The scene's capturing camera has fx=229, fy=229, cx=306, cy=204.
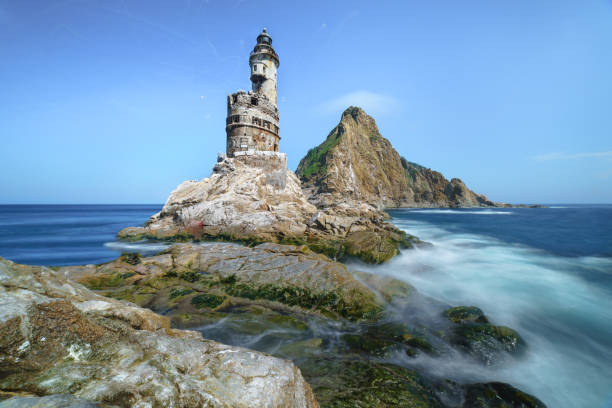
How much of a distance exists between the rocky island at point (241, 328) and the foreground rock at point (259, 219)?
0.45 feet

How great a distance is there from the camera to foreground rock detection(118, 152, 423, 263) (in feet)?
47.7

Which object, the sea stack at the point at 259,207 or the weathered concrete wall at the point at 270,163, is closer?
the sea stack at the point at 259,207

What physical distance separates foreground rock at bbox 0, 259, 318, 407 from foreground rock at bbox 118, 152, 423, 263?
1079cm

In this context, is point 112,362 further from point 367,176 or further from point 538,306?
point 367,176

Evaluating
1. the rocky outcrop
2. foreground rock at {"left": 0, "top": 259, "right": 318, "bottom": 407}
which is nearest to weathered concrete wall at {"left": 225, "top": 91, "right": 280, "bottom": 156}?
the rocky outcrop

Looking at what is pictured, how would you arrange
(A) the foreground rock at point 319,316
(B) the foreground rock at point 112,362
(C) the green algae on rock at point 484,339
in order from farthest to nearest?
1. (C) the green algae on rock at point 484,339
2. (A) the foreground rock at point 319,316
3. (B) the foreground rock at point 112,362

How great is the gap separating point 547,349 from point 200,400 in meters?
9.13

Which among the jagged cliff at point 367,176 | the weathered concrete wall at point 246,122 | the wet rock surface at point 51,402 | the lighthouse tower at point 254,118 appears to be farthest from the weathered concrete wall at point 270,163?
the jagged cliff at point 367,176

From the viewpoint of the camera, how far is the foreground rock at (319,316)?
443cm

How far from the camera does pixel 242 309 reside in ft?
24.3

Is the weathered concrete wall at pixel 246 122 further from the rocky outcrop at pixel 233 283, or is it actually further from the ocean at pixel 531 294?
the rocky outcrop at pixel 233 283

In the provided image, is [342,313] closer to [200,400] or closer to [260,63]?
[200,400]

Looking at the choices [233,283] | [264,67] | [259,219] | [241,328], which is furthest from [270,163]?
[241,328]

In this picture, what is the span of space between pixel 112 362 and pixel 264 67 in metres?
30.5
